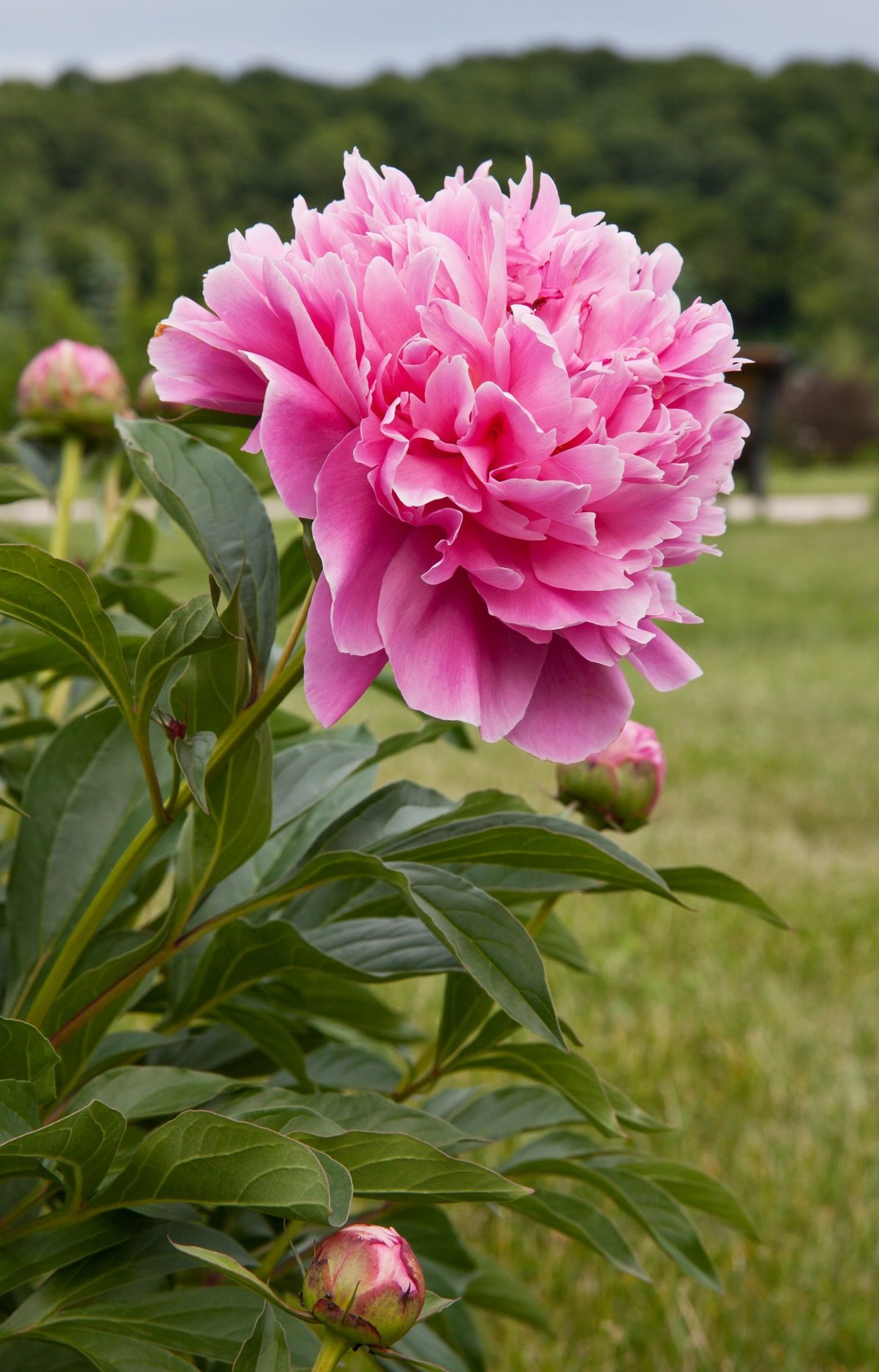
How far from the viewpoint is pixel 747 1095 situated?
148 centimetres

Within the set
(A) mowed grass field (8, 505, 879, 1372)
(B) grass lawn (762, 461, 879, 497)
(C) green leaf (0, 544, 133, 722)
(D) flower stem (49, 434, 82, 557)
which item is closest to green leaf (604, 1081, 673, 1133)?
(A) mowed grass field (8, 505, 879, 1372)

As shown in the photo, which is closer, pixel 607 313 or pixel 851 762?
pixel 607 313

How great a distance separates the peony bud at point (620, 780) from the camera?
73 centimetres

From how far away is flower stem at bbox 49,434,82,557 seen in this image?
2.98ft

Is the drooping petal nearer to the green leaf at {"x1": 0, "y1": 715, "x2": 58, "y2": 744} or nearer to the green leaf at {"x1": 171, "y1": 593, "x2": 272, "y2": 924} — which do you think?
the green leaf at {"x1": 171, "y1": 593, "x2": 272, "y2": 924}

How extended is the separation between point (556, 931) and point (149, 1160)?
0.33 metres

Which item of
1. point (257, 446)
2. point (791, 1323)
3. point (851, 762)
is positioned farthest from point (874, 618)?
point (257, 446)

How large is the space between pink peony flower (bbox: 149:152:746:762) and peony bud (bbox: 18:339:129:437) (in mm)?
676

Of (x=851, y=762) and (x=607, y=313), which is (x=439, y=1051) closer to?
Result: (x=607, y=313)

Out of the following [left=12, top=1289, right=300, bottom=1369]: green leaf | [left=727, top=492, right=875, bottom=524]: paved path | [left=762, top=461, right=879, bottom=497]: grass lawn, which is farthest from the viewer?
[left=762, top=461, right=879, bottom=497]: grass lawn

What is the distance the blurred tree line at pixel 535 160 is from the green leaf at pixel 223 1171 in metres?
A: 19.3

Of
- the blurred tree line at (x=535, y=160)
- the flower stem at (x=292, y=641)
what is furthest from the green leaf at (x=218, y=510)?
the blurred tree line at (x=535, y=160)

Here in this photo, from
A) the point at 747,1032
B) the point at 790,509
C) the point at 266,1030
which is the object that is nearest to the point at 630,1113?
the point at 266,1030

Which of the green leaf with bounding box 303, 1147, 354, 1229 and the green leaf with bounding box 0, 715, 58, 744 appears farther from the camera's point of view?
the green leaf with bounding box 0, 715, 58, 744
